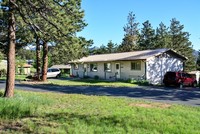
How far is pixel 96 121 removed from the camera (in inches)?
382

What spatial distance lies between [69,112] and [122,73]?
3081 centimetres

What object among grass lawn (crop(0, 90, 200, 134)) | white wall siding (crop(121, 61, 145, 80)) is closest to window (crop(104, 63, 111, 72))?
white wall siding (crop(121, 61, 145, 80))

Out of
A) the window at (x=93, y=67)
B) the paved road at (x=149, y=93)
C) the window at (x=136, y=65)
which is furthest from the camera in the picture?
the window at (x=93, y=67)

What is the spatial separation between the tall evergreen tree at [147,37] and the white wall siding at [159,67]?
125 ft

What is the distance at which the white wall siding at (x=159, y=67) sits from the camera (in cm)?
3847

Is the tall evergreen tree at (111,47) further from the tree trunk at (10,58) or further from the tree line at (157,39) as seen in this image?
the tree trunk at (10,58)

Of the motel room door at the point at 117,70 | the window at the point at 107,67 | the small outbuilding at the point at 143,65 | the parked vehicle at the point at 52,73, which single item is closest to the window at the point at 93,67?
the small outbuilding at the point at 143,65

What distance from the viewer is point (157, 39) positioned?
80688 mm

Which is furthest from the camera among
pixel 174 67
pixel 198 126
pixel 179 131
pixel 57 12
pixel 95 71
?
pixel 95 71

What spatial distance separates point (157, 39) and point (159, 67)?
42334mm

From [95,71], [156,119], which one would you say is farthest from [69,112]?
[95,71]

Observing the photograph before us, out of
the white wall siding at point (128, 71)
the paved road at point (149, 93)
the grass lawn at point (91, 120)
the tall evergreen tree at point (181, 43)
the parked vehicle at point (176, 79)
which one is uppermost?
the tall evergreen tree at point (181, 43)

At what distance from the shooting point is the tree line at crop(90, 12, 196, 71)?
7975cm

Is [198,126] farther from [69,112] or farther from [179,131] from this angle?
[69,112]
